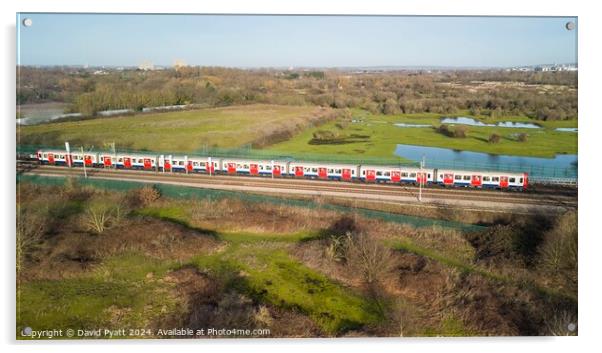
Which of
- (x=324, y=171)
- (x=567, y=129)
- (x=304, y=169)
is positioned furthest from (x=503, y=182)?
(x=304, y=169)

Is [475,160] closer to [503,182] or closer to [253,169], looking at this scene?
[503,182]

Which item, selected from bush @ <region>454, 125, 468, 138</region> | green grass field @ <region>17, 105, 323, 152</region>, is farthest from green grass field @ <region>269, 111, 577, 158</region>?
green grass field @ <region>17, 105, 323, 152</region>

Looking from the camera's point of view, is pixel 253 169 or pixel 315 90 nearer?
pixel 315 90

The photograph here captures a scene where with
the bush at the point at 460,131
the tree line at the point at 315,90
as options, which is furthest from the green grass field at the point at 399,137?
the tree line at the point at 315,90

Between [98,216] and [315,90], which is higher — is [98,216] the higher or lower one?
the lower one

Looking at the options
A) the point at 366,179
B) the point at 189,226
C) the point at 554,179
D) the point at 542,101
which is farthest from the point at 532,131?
the point at 189,226

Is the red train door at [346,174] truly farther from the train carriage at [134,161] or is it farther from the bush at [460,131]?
the train carriage at [134,161]

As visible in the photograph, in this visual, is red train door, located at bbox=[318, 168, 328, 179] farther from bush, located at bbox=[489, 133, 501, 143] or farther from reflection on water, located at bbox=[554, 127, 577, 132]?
reflection on water, located at bbox=[554, 127, 577, 132]
